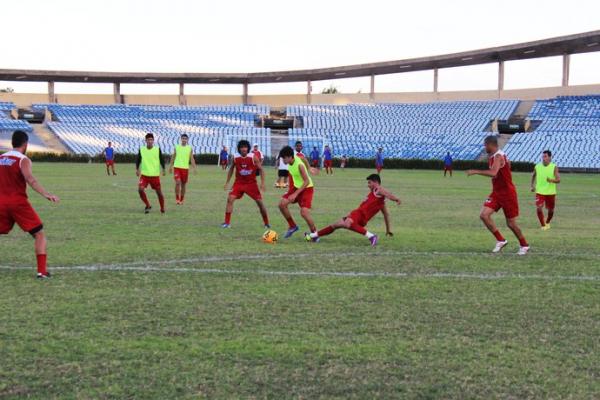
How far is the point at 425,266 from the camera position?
998cm

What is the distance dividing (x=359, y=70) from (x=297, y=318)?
71.6 meters

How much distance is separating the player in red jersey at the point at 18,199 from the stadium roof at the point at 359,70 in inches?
2168

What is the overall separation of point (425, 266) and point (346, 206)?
441 inches

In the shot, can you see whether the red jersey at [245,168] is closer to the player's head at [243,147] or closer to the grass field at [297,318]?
the player's head at [243,147]

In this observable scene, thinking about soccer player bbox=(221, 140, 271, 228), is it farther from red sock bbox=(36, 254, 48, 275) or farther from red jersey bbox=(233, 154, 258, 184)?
red sock bbox=(36, 254, 48, 275)

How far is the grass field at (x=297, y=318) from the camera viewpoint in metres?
4.99

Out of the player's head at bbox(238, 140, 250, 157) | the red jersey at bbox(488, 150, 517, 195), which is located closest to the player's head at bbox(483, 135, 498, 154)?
the red jersey at bbox(488, 150, 517, 195)

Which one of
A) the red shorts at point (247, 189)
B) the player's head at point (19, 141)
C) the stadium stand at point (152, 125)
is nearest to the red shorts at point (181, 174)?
the red shorts at point (247, 189)

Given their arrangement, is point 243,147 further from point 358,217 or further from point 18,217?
point 18,217

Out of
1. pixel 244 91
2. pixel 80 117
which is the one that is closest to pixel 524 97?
pixel 244 91

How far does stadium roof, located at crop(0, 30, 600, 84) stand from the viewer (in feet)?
202

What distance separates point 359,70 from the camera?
7669 cm

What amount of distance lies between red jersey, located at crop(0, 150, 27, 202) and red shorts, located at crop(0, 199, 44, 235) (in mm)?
80

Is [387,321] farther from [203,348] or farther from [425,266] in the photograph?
[425,266]
